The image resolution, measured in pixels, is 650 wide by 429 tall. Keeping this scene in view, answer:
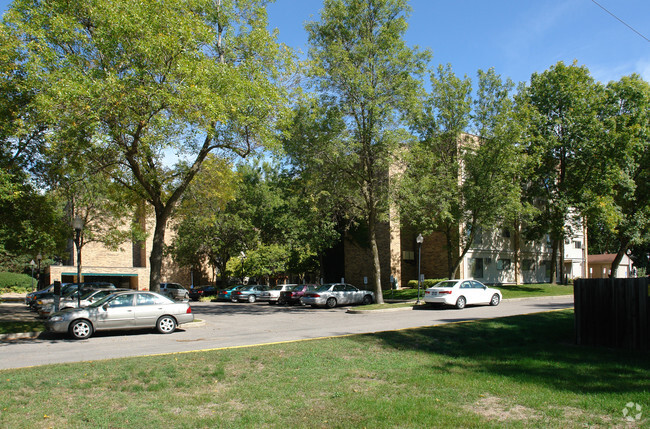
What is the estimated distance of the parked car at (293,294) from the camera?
3100 centimetres

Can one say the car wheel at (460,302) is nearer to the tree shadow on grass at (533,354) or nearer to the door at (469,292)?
the door at (469,292)

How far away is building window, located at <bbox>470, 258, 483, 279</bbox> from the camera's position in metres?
38.1

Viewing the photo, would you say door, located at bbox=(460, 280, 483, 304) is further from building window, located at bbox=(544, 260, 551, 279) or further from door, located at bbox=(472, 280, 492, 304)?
building window, located at bbox=(544, 260, 551, 279)

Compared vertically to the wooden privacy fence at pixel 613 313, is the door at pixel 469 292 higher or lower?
lower

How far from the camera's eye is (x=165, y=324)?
15836mm

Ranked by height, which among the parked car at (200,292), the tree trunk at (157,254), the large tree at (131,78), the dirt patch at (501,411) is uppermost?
the large tree at (131,78)

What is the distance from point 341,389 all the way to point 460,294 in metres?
17.9

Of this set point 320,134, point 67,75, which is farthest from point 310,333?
point 320,134

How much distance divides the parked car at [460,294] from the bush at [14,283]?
44558mm

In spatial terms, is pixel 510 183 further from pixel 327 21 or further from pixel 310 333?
pixel 310 333

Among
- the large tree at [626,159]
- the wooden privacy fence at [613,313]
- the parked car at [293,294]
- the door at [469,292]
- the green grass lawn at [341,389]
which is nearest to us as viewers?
the green grass lawn at [341,389]

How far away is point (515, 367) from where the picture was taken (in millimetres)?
8766

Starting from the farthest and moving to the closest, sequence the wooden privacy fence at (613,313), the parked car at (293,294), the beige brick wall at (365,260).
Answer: the beige brick wall at (365,260), the parked car at (293,294), the wooden privacy fence at (613,313)

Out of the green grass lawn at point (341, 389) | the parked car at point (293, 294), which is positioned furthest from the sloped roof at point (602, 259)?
the green grass lawn at point (341, 389)
